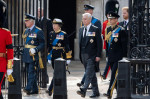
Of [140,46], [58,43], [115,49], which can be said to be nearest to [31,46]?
[58,43]

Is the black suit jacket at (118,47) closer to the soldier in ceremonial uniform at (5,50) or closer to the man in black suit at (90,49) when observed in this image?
the man in black suit at (90,49)

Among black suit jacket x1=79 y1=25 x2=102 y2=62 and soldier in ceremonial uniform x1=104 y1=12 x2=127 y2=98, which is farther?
black suit jacket x1=79 y1=25 x2=102 y2=62

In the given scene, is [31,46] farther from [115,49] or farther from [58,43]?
[115,49]

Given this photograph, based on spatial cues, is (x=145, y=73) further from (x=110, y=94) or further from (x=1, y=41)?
(x=1, y=41)

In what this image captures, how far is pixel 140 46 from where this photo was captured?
10312 millimetres

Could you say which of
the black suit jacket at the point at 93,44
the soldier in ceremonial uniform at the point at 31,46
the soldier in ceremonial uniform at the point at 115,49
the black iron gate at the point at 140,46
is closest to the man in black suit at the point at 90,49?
the black suit jacket at the point at 93,44

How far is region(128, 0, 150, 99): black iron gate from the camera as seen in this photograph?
33.9ft

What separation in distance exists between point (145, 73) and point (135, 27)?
90 cm

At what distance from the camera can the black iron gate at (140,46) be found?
10.3 metres

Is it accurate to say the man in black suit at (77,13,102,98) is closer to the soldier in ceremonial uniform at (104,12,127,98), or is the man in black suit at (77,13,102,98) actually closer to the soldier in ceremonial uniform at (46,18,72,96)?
the soldier in ceremonial uniform at (104,12,127,98)

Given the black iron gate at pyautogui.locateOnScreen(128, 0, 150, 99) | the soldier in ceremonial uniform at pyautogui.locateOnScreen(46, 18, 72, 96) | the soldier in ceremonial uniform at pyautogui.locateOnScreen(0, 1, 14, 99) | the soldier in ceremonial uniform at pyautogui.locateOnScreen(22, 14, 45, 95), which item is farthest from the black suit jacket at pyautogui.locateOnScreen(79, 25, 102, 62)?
the soldier in ceremonial uniform at pyautogui.locateOnScreen(0, 1, 14, 99)

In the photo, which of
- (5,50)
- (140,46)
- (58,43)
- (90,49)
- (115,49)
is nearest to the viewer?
(5,50)

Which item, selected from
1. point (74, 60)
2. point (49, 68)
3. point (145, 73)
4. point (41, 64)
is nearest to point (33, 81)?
point (41, 64)

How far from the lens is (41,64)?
11930 millimetres
